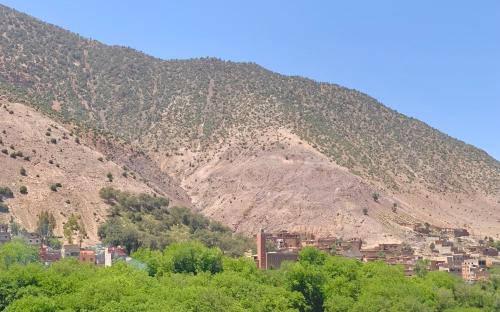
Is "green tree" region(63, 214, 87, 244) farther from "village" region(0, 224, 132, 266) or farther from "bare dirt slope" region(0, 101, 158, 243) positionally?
"village" region(0, 224, 132, 266)

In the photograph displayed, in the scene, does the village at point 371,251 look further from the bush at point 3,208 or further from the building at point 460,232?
the bush at point 3,208

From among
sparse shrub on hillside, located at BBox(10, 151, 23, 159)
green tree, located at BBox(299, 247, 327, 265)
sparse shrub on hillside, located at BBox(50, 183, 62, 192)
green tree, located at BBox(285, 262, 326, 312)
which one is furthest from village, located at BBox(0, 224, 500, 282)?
sparse shrub on hillside, located at BBox(10, 151, 23, 159)

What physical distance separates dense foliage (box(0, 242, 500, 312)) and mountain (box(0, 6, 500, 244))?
38.4 meters

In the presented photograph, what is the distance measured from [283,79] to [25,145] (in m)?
71.5

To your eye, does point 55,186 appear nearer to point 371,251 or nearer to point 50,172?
point 50,172

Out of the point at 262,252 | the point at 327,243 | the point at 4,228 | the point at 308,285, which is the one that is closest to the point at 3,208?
the point at 4,228

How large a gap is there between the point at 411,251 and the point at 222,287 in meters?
48.7

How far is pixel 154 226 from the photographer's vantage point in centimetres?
8875

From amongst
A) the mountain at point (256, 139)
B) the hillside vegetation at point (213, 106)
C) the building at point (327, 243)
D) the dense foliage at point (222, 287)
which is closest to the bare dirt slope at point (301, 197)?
the mountain at point (256, 139)

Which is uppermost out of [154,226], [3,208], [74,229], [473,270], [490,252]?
[3,208]

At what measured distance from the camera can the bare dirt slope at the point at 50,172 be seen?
85438 millimetres

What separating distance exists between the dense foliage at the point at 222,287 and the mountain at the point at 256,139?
38.4 metres

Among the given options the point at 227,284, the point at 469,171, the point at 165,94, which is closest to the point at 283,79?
the point at 165,94

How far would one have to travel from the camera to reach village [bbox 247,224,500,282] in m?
78.2
